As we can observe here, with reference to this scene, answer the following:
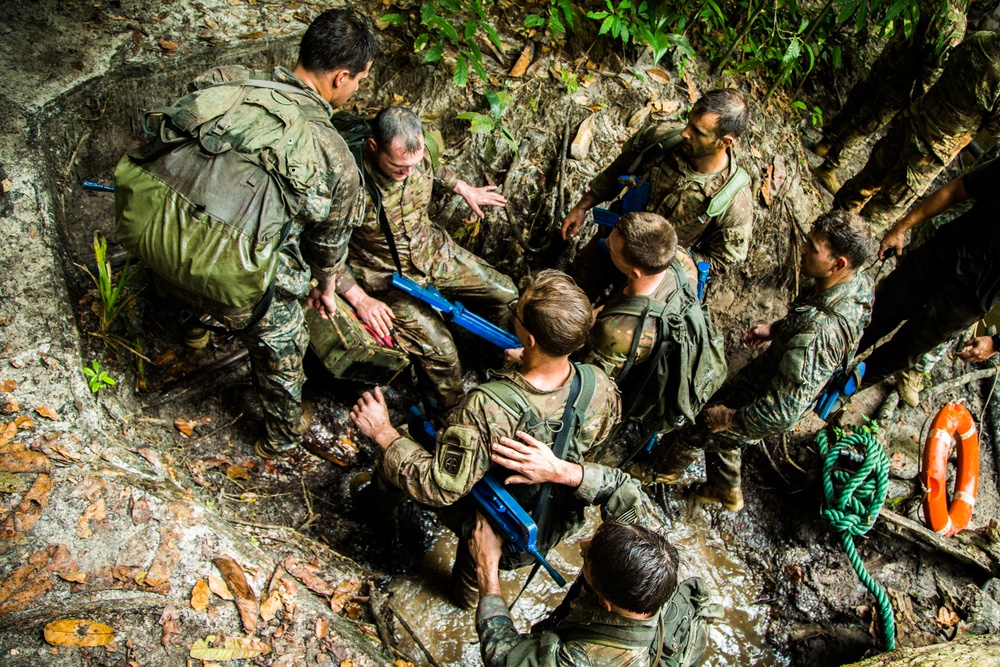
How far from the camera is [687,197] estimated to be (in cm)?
423

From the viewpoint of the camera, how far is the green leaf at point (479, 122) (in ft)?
16.2

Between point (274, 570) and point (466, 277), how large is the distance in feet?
8.24

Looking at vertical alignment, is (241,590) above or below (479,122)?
below

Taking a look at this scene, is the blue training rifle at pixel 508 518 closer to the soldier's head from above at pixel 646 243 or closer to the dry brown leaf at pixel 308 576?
the dry brown leaf at pixel 308 576

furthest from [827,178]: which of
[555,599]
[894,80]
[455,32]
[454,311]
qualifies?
[555,599]

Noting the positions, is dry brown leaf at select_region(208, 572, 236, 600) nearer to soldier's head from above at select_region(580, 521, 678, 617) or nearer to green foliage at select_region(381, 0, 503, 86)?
soldier's head from above at select_region(580, 521, 678, 617)

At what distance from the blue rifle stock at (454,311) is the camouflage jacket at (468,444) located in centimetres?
149

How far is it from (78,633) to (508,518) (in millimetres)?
1796

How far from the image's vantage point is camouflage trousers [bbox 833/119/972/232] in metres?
5.23

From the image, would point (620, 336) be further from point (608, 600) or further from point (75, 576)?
point (75, 576)

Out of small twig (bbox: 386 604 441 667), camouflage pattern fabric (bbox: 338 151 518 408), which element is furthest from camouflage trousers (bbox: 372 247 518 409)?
small twig (bbox: 386 604 441 667)

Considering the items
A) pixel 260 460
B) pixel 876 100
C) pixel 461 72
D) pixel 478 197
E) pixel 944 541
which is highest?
pixel 876 100

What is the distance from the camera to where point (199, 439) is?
12.8 feet

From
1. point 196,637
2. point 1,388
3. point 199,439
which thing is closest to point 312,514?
point 199,439
